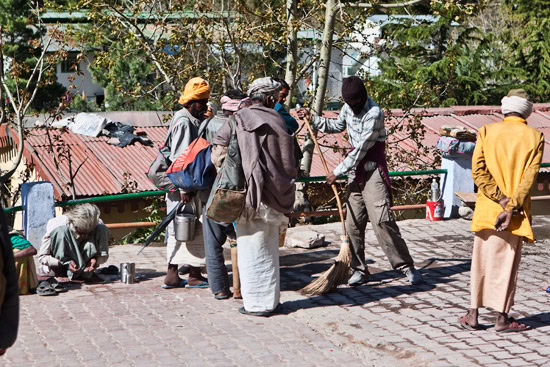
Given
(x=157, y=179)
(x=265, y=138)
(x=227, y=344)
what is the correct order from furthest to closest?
(x=157, y=179)
(x=265, y=138)
(x=227, y=344)

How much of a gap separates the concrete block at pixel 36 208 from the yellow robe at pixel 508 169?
4.74 metres

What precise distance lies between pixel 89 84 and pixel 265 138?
1642 inches

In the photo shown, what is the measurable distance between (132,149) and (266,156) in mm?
12388

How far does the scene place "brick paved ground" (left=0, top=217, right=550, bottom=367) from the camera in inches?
221

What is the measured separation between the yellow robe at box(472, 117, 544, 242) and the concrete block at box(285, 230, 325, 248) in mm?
3398

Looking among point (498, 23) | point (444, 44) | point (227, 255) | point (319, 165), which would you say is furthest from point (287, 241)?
point (498, 23)

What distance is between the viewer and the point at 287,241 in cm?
946

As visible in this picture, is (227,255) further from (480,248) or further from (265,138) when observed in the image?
(480,248)

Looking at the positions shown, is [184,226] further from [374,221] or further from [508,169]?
[508,169]

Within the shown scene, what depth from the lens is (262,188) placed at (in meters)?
6.39

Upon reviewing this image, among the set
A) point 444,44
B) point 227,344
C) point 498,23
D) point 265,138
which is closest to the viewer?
point 227,344

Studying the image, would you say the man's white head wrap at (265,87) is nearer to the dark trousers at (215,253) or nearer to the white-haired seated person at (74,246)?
the dark trousers at (215,253)

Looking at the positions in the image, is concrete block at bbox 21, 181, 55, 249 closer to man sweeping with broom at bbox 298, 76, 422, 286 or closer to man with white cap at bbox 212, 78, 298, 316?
man with white cap at bbox 212, 78, 298, 316

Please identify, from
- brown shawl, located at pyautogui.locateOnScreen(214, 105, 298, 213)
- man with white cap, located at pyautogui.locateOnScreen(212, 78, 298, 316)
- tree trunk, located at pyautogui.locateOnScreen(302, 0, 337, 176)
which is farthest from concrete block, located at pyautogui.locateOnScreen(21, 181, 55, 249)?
tree trunk, located at pyautogui.locateOnScreen(302, 0, 337, 176)
